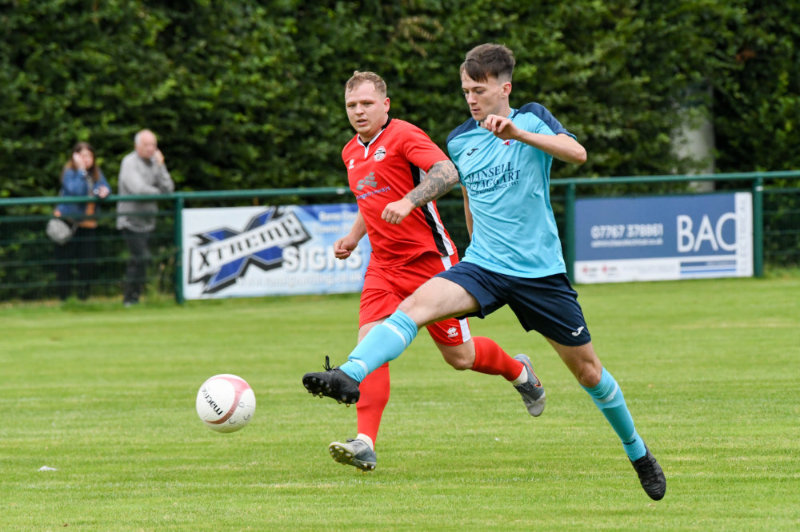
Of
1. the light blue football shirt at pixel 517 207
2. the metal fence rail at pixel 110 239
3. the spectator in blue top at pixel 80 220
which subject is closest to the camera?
the light blue football shirt at pixel 517 207

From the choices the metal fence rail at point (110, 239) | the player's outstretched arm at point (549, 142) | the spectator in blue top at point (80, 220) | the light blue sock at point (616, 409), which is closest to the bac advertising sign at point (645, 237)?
the metal fence rail at point (110, 239)

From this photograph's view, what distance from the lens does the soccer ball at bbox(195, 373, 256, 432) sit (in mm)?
6859

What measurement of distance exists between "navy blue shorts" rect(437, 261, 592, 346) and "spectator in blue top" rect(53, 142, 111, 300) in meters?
11.6

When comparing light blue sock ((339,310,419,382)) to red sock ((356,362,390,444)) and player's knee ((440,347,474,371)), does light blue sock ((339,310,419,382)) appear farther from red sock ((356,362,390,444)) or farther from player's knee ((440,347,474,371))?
player's knee ((440,347,474,371))

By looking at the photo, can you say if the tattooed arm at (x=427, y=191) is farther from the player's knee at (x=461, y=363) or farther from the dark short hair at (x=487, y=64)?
the player's knee at (x=461, y=363)

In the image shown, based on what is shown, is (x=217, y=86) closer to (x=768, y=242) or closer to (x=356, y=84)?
(x=768, y=242)

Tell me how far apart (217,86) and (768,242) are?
28.9 feet

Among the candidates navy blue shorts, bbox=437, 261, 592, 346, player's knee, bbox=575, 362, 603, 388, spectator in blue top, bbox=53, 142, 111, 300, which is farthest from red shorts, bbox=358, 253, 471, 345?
spectator in blue top, bbox=53, 142, 111, 300

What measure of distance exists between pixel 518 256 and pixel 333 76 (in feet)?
49.6

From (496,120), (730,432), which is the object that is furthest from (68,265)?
(496,120)

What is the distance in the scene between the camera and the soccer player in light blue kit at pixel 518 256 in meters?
6.20

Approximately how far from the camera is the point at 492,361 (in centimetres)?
809

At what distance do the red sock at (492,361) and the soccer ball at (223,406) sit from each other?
1651 millimetres

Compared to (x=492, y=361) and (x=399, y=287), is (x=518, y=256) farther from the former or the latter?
(x=492, y=361)
